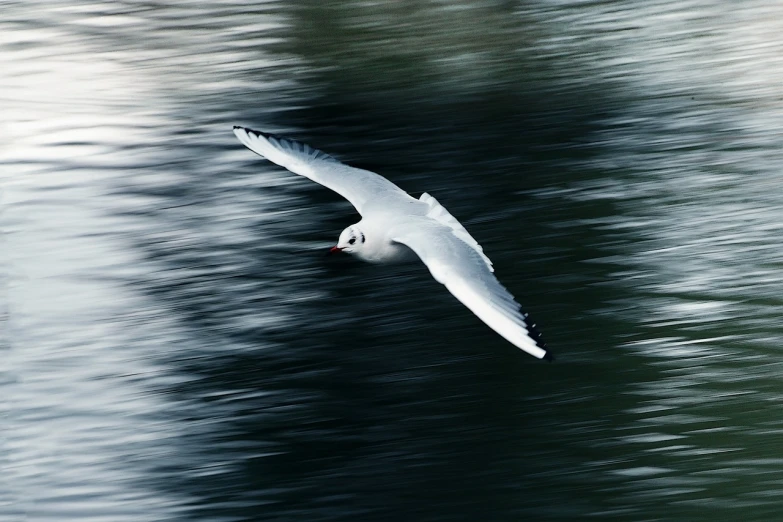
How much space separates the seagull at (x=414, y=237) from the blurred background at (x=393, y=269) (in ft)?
1.84

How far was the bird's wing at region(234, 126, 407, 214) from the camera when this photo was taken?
5.70 meters

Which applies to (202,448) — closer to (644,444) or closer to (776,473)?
(644,444)

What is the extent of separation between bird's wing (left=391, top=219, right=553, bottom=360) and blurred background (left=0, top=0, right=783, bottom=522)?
0.69m

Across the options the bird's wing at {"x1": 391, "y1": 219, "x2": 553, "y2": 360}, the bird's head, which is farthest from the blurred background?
the bird's wing at {"x1": 391, "y1": 219, "x2": 553, "y2": 360}

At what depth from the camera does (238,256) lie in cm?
650

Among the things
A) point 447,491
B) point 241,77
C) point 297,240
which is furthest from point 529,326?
point 241,77

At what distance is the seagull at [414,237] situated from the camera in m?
4.56

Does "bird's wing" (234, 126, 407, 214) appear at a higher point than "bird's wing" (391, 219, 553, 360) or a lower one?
higher

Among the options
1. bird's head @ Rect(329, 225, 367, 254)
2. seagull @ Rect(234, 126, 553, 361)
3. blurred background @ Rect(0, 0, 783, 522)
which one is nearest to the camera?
seagull @ Rect(234, 126, 553, 361)

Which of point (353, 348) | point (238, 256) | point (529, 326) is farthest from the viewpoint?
point (238, 256)

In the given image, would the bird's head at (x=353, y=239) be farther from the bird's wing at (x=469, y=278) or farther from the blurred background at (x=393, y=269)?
the blurred background at (x=393, y=269)

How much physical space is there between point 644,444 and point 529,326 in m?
0.94

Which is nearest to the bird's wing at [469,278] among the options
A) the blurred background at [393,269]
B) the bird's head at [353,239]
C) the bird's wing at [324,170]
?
the bird's head at [353,239]

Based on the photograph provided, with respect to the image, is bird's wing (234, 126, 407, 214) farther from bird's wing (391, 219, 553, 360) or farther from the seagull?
bird's wing (391, 219, 553, 360)
